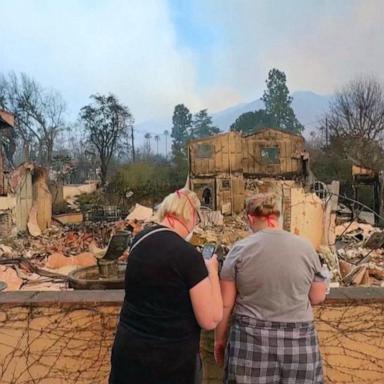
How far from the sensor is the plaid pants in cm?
207

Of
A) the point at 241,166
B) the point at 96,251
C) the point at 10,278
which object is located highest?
the point at 241,166

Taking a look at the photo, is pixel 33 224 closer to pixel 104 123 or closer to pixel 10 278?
pixel 10 278

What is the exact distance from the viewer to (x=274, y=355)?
207 centimetres

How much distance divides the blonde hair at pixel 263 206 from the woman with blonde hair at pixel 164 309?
1.27ft

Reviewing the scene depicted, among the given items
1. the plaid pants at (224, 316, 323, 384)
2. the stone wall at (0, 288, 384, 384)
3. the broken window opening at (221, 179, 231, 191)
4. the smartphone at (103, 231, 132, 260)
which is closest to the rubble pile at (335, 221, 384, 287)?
the smartphone at (103, 231, 132, 260)

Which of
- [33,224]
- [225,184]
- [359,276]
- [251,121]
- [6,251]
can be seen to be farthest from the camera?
[251,121]

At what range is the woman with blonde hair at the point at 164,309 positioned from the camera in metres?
1.88

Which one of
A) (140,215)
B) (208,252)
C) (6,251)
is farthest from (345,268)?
(140,215)

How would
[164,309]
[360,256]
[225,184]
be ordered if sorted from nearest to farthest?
[164,309]
[360,256]
[225,184]

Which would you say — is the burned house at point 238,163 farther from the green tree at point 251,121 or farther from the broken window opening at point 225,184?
the green tree at point 251,121

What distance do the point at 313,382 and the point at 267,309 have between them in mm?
418

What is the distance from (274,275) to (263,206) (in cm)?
35

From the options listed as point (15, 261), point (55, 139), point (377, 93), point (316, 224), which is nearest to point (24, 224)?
point (15, 261)

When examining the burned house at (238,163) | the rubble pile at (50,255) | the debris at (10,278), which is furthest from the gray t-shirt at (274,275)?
the burned house at (238,163)
